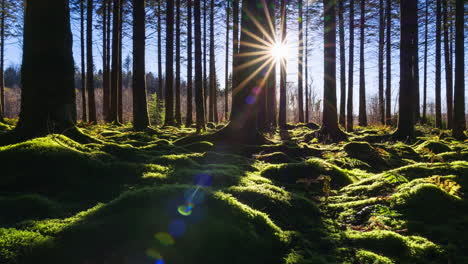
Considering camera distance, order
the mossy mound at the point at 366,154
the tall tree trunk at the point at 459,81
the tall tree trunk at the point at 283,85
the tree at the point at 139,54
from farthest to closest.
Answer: the tall tree trunk at the point at 283,85
the tree at the point at 139,54
the tall tree trunk at the point at 459,81
the mossy mound at the point at 366,154

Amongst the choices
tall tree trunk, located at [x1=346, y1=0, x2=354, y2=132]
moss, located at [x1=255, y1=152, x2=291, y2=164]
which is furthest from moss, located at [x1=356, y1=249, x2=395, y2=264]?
tall tree trunk, located at [x1=346, y1=0, x2=354, y2=132]

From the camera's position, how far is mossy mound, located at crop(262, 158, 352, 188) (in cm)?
502

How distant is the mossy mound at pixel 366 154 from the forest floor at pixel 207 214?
6.42 feet

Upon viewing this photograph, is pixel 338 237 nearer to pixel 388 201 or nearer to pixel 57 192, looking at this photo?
pixel 388 201

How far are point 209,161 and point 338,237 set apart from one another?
3.28 m

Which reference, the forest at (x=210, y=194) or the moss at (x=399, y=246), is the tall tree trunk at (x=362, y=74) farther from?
the moss at (x=399, y=246)

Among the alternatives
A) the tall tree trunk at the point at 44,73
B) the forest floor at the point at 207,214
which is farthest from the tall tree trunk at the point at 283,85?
the tall tree trunk at the point at 44,73

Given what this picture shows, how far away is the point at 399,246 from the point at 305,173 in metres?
2.58

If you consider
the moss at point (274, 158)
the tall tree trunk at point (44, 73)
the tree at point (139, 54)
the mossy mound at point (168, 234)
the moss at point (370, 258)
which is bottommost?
the moss at point (370, 258)

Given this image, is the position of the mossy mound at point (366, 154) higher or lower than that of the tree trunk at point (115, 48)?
lower

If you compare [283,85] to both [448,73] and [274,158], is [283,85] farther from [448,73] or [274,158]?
[274,158]

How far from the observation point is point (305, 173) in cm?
514

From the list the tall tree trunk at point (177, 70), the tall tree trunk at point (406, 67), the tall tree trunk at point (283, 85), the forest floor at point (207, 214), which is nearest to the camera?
the forest floor at point (207, 214)

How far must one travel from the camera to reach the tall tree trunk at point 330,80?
11.3 meters
